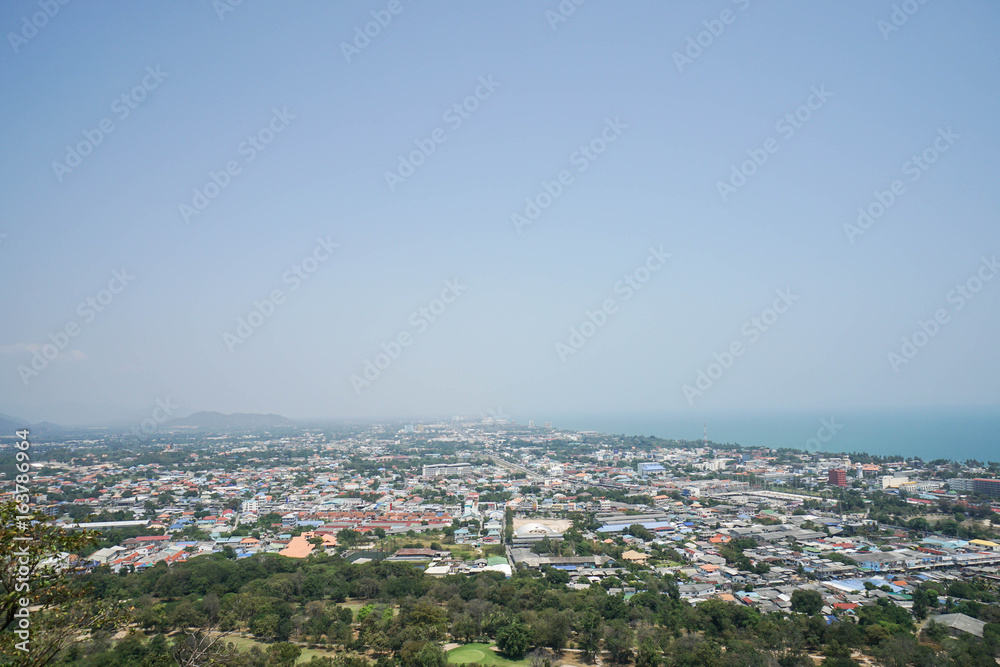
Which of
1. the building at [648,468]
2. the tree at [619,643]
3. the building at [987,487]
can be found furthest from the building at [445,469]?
the tree at [619,643]

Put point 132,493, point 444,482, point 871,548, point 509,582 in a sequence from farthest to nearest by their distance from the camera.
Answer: point 444,482 < point 132,493 < point 871,548 < point 509,582

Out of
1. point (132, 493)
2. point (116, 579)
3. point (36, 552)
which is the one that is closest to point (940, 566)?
point (36, 552)

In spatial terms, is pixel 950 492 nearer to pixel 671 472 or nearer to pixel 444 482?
pixel 671 472

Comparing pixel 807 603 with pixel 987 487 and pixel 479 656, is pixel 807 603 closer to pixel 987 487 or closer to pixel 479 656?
pixel 479 656

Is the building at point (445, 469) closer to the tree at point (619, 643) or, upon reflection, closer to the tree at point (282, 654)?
the tree at point (619, 643)

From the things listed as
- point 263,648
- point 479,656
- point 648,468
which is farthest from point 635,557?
point 648,468

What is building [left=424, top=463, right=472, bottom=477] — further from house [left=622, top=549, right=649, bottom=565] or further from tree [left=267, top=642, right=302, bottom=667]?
tree [left=267, top=642, right=302, bottom=667]
